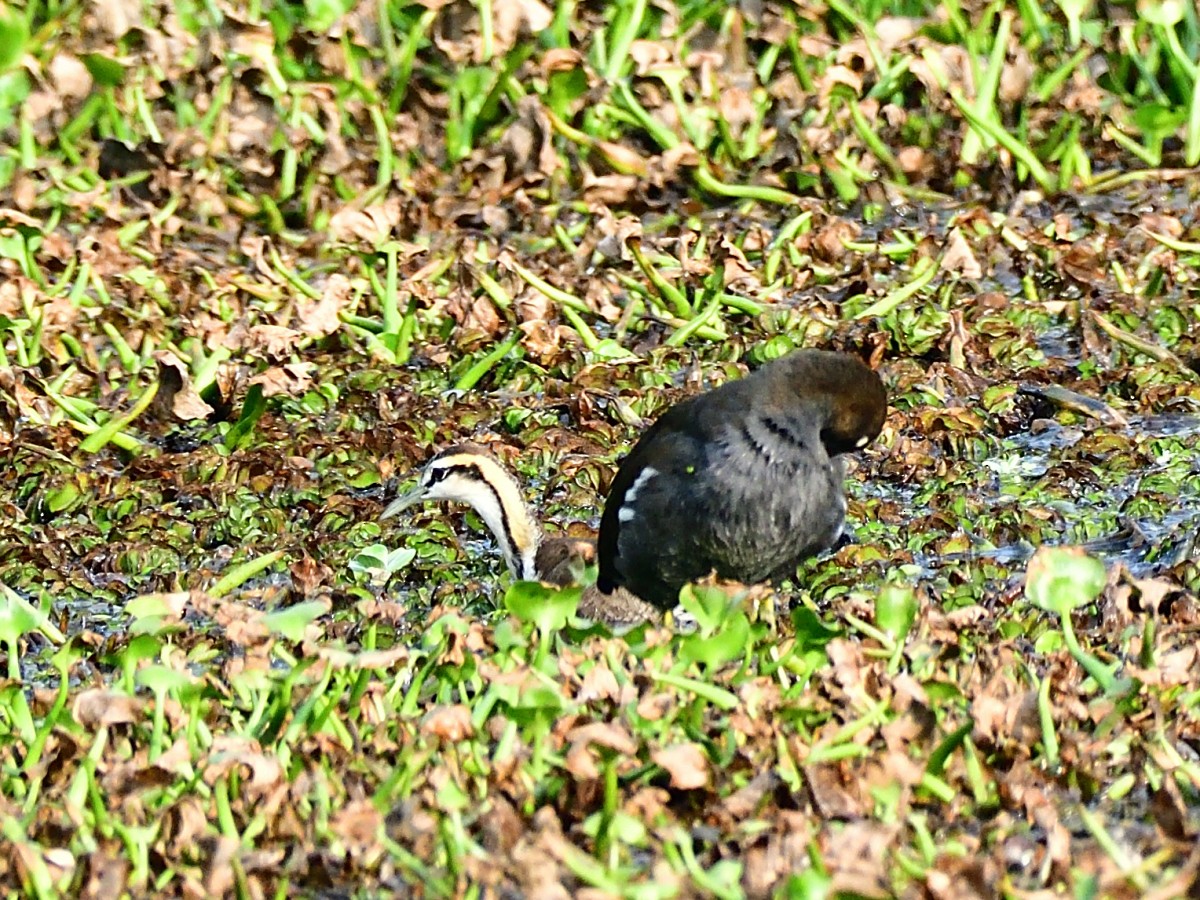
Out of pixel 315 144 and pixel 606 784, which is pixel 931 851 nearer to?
pixel 606 784

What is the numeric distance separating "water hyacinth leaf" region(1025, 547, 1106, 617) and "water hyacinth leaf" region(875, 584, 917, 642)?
23 centimetres

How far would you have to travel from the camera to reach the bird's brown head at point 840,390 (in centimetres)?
545

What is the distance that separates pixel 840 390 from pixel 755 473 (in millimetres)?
285

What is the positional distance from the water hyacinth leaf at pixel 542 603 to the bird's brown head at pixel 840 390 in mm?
1180

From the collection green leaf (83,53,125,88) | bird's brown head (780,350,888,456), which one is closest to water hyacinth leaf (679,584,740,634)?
bird's brown head (780,350,888,456)

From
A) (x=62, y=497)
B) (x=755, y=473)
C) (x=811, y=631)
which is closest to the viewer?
(x=811, y=631)

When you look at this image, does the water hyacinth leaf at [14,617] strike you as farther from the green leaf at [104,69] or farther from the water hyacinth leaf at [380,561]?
the green leaf at [104,69]

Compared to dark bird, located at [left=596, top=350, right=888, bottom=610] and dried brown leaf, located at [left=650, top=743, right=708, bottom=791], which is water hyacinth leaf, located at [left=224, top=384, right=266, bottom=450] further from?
dried brown leaf, located at [left=650, top=743, right=708, bottom=791]

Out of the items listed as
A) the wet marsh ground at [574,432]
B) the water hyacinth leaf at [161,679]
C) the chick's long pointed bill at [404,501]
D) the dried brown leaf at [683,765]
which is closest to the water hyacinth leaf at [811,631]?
the wet marsh ground at [574,432]

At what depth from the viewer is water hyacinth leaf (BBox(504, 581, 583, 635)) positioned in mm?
4457

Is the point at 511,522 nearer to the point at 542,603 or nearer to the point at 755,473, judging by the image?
the point at 755,473

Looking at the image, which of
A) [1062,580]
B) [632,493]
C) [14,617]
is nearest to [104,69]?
[632,493]

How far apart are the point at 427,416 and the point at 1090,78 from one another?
332 cm

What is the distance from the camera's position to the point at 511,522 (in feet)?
19.2
